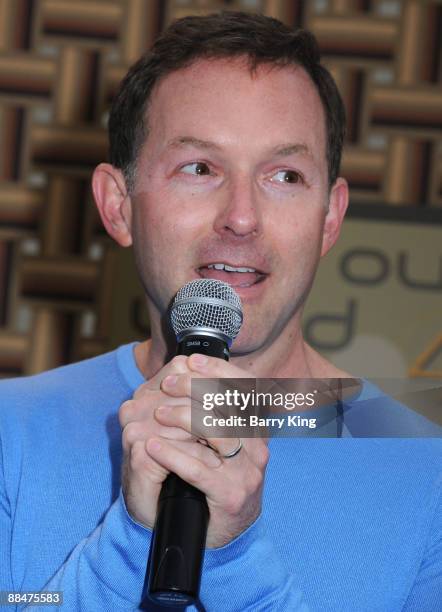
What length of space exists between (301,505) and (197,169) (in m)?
0.50

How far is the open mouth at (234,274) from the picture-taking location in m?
1.36

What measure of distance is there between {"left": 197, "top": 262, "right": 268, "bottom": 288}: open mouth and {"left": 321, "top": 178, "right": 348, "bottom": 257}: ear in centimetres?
25

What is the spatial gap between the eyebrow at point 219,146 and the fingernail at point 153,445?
59cm

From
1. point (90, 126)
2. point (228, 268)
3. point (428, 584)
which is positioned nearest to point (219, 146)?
point (228, 268)

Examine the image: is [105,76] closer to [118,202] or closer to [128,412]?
[118,202]

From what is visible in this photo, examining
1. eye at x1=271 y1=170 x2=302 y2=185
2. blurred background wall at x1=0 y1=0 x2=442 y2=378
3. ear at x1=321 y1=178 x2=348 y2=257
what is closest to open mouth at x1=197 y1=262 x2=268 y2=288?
eye at x1=271 y1=170 x2=302 y2=185

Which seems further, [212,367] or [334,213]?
[334,213]

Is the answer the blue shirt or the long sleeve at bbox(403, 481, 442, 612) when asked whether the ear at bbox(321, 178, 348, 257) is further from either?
the long sleeve at bbox(403, 481, 442, 612)

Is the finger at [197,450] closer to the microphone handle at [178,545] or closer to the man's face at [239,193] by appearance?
the microphone handle at [178,545]

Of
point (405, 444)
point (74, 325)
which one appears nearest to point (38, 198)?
point (74, 325)

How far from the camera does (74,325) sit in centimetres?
303

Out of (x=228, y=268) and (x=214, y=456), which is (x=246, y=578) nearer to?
(x=214, y=456)

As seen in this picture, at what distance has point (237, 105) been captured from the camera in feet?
4.60

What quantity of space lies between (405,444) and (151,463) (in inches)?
23.3
